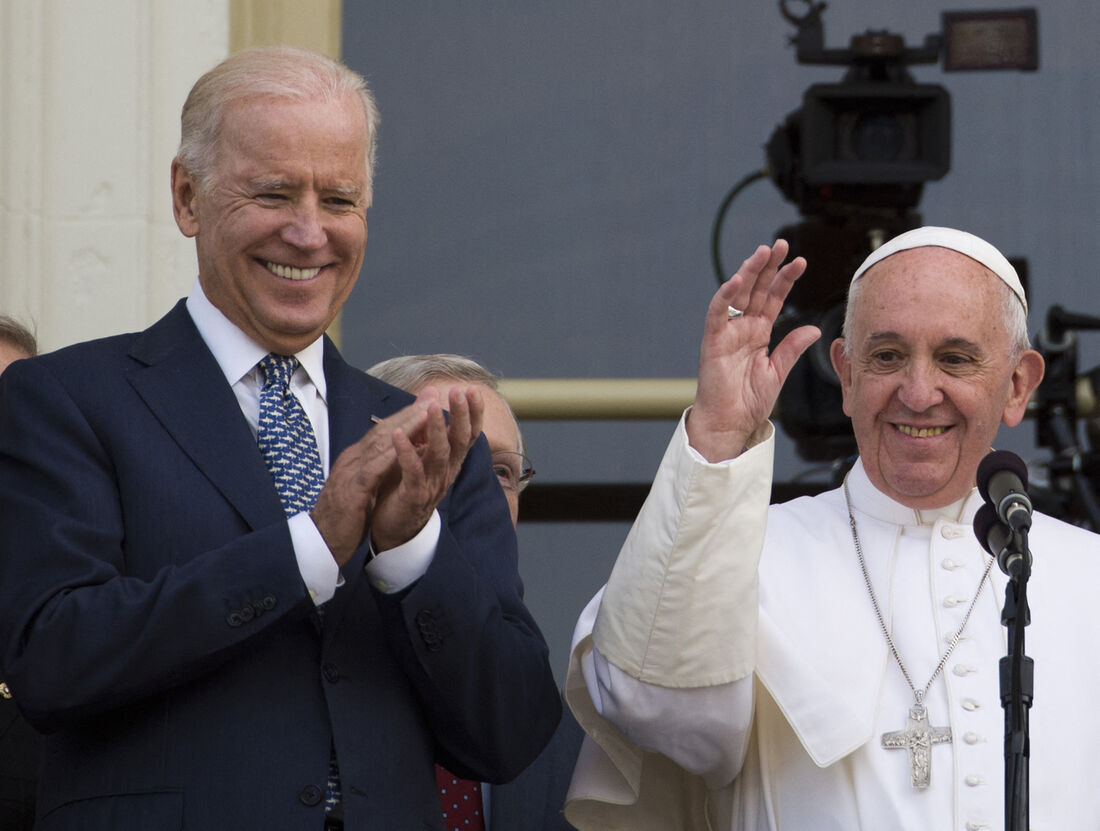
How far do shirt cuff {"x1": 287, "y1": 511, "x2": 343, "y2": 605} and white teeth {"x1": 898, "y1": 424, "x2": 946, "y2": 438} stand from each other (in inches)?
45.5

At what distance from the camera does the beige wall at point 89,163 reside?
431 centimetres

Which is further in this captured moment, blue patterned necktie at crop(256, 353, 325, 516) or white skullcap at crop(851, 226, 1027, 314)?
white skullcap at crop(851, 226, 1027, 314)

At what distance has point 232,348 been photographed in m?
2.49

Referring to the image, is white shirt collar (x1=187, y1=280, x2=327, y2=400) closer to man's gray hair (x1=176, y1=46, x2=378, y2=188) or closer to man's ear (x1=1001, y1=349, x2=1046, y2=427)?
man's gray hair (x1=176, y1=46, x2=378, y2=188)

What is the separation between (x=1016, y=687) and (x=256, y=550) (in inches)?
36.3

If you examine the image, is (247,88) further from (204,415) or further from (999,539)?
(999,539)

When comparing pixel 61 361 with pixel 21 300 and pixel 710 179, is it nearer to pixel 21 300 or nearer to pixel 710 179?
pixel 21 300

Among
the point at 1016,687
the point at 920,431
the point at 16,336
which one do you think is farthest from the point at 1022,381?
the point at 16,336

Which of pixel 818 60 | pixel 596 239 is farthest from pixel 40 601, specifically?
pixel 818 60

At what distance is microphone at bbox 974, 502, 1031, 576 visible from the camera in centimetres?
222

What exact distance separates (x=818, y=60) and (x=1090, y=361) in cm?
111

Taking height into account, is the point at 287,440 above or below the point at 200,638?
above

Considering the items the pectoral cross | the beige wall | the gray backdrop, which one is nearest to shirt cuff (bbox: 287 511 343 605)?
the pectoral cross

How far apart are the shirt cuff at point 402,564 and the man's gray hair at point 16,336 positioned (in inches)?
47.5
